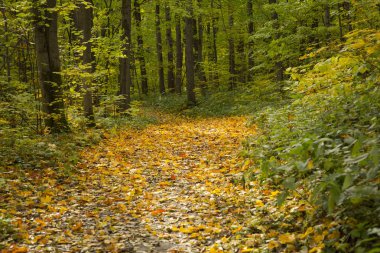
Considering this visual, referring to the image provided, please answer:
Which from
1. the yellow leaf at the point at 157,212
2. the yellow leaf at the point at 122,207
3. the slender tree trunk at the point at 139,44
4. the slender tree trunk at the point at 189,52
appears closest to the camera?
the yellow leaf at the point at 157,212

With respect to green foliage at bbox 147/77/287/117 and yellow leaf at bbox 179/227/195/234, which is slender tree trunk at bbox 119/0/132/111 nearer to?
green foliage at bbox 147/77/287/117

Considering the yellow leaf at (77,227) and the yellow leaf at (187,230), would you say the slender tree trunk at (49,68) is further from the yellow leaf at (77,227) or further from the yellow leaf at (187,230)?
the yellow leaf at (187,230)

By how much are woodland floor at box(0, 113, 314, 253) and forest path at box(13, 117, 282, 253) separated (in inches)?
0.6

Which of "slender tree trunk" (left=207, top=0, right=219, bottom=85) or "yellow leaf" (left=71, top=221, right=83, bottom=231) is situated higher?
"slender tree trunk" (left=207, top=0, right=219, bottom=85)

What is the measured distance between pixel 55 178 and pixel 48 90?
161 inches

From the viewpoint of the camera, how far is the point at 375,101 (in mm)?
5145

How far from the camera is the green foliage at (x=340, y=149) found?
10.6ft

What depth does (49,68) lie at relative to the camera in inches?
431

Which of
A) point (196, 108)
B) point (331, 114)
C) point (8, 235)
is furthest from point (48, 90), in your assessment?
point (196, 108)

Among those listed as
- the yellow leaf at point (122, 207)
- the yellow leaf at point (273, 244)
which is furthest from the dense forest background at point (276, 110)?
the yellow leaf at point (122, 207)

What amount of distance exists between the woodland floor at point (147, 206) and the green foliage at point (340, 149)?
2.19 ft

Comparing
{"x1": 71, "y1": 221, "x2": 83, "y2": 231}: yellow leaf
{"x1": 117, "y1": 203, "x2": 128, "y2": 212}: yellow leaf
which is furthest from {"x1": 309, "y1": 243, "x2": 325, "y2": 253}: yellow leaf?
{"x1": 117, "y1": 203, "x2": 128, "y2": 212}: yellow leaf

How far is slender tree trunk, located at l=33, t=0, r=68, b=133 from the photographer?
1073cm

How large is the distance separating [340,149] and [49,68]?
953 centimetres
